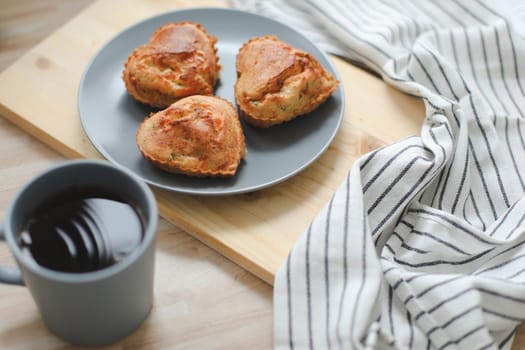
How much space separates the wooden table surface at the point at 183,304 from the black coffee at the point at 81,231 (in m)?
0.15

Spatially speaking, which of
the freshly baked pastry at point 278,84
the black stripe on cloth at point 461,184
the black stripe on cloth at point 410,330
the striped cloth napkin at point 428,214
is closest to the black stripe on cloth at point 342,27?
the striped cloth napkin at point 428,214

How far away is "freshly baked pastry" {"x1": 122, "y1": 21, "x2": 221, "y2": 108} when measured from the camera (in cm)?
94

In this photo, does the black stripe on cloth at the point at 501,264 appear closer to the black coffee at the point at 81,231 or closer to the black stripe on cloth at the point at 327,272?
the black stripe on cloth at the point at 327,272

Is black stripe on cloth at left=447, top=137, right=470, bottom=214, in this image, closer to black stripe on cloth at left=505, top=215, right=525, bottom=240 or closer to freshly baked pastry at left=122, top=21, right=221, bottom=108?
black stripe on cloth at left=505, top=215, right=525, bottom=240

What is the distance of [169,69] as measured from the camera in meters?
0.95

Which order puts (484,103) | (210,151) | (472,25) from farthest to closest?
(472,25), (484,103), (210,151)

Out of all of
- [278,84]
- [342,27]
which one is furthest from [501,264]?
[342,27]

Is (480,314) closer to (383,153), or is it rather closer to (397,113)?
(383,153)

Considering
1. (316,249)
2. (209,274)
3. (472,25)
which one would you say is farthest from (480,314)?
(472,25)

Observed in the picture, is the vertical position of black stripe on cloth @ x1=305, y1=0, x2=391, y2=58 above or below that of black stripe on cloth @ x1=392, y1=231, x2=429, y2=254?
above

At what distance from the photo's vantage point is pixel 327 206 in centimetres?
83

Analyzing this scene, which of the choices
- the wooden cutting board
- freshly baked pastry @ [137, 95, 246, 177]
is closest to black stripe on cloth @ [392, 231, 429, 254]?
the wooden cutting board

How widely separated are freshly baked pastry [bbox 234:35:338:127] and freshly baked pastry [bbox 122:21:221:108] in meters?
0.06

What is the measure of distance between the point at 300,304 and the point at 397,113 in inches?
15.3
